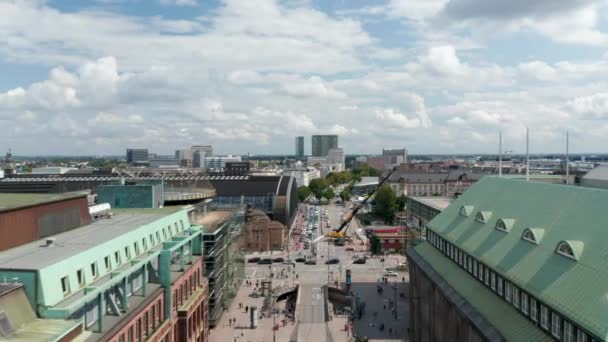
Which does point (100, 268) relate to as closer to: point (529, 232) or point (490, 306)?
point (490, 306)

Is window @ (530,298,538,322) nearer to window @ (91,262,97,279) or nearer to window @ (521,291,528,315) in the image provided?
window @ (521,291,528,315)

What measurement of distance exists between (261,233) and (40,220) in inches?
4087

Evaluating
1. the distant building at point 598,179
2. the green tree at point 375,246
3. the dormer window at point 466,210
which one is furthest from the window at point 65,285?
the green tree at point 375,246

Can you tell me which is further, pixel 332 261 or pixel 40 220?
pixel 332 261

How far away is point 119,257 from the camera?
48156 mm

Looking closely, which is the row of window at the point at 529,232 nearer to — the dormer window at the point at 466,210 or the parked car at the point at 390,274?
the dormer window at the point at 466,210

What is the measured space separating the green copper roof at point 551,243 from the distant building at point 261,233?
88556 mm

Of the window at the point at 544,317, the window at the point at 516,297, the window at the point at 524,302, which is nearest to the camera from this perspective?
the window at the point at 544,317

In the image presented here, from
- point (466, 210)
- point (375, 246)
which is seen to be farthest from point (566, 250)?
point (375, 246)

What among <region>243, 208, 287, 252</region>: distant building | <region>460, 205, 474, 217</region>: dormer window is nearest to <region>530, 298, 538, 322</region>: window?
<region>460, 205, 474, 217</region>: dormer window

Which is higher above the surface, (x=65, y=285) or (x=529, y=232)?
(x=529, y=232)

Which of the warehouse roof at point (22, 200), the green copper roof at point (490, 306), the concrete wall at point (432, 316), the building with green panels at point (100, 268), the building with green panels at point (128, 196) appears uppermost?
the warehouse roof at point (22, 200)

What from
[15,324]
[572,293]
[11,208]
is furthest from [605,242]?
[11,208]

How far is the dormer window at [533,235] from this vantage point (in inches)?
1821
